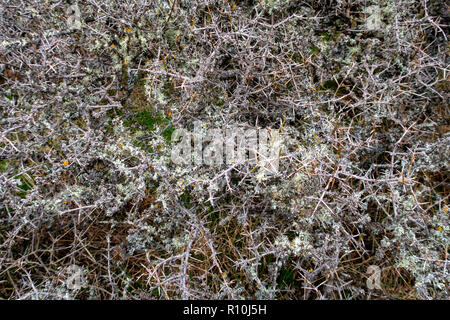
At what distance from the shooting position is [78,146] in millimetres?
2273

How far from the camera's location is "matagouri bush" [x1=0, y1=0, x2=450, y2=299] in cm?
222

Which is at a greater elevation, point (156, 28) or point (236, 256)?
point (156, 28)

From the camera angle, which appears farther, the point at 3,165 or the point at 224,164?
the point at 3,165

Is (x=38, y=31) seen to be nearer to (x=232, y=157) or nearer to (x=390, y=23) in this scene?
(x=232, y=157)

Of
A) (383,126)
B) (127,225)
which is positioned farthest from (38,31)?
(383,126)

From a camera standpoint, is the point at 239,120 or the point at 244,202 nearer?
the point at 244,202

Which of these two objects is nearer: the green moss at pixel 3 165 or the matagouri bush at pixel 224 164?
the matagouri bush at pixel 224 164

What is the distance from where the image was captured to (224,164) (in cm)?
235

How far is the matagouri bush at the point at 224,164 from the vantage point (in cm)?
222

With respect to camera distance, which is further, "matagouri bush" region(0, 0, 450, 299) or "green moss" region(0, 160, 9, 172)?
"green moss" region(0, 160, 9, 172)

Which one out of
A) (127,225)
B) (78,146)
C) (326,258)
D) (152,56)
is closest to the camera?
(326,258)

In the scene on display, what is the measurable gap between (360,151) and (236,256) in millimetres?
1294

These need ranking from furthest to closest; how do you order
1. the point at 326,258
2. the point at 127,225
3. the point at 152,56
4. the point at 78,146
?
the point at 152,56, the point at 127,225, the point at 78,146, the point at 326,258

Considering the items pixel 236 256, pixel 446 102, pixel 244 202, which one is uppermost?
pixel 446 102
